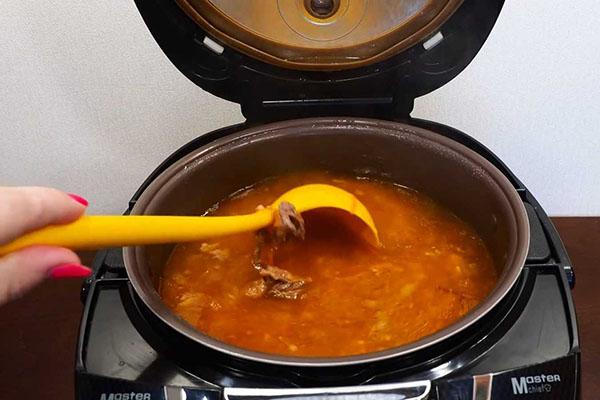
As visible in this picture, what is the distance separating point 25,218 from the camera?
59 cm

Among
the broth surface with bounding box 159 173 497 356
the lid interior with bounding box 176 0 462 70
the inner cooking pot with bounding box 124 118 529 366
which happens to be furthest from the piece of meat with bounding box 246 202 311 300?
the lid interior with bounding box 176 0 462 70

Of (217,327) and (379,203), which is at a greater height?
(379,203)

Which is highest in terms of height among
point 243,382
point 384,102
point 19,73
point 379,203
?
point 19,73

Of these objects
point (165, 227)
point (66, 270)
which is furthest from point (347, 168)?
point (66, 270)

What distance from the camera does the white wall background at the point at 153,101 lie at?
140 centimetres

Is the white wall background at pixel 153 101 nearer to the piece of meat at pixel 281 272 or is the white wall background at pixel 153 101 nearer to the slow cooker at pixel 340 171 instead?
the slow cooker at pixel 340 171

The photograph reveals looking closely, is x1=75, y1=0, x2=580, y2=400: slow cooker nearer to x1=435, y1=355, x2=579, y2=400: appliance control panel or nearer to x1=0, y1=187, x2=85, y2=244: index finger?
x1=435, y1=355, x2=579, y2=400: appliance control panel

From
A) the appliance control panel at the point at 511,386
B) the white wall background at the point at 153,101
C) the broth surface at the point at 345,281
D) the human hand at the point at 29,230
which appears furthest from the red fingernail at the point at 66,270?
the white wall background at the point at 153,101

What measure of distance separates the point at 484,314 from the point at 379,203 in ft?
1.33

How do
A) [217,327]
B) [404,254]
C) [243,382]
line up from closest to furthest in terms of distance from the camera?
[243,382]
[217,327]
[404,254]

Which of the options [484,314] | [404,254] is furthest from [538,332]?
[404,254]

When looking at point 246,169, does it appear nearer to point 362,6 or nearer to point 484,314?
point 362,6

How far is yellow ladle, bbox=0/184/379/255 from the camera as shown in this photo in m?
0.65

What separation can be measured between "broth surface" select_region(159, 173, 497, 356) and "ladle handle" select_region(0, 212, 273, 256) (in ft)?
0.39
